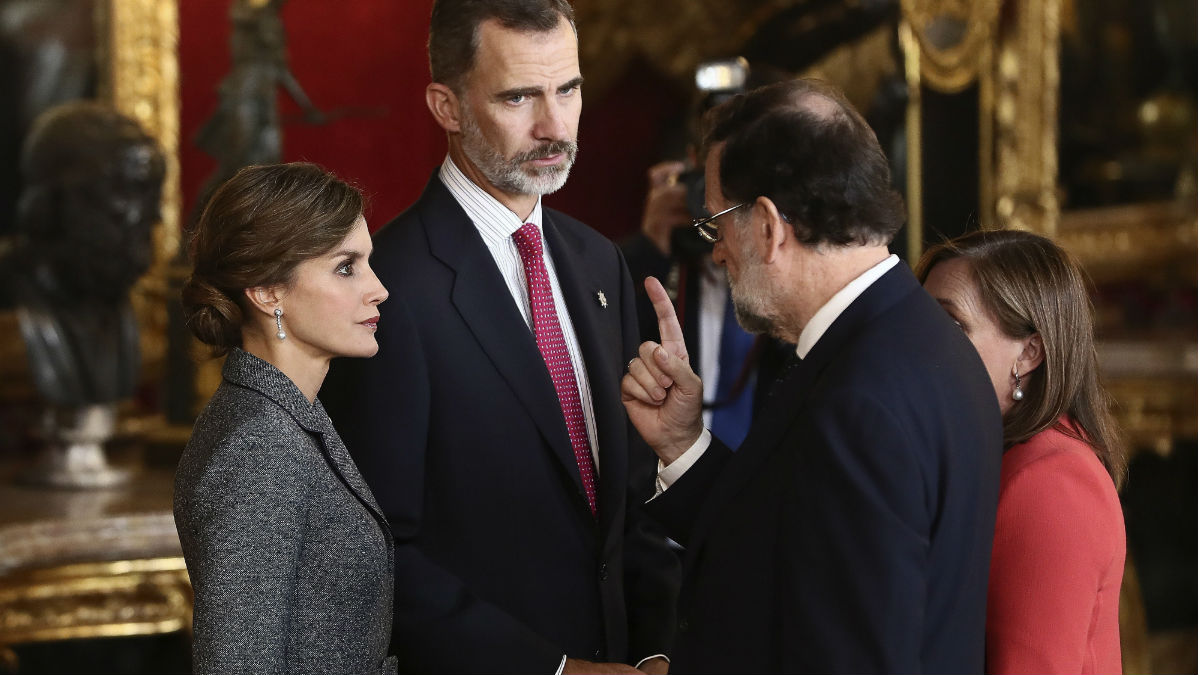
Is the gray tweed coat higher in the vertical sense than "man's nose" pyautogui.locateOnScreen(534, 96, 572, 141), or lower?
lower

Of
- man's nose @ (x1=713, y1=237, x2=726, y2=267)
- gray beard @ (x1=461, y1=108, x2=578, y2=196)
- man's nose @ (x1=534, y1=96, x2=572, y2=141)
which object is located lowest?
man's nose @ (x1=713, y1=237, x2=726, y2=267)

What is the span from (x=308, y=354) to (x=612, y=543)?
65 cm

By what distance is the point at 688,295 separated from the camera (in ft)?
11.6

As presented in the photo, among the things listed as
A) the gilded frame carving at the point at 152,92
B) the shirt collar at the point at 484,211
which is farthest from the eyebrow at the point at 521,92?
the gilded frame carving at the point at 152,92

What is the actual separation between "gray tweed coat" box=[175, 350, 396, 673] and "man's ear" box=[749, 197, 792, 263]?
73 centimetres

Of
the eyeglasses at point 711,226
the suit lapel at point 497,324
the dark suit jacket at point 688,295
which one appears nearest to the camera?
the eyeglasses at point 711,226

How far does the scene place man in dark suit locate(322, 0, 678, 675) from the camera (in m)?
2.16

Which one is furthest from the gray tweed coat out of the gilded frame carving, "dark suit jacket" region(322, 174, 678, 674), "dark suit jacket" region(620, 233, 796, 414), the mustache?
the gilded frame carving

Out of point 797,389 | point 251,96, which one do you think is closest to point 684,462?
point 797,389

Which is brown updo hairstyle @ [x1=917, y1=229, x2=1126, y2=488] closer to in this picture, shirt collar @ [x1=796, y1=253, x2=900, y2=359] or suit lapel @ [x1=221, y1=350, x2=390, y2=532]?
shirt collar @ [x1=796, y1=253, x2=900, y2=359]

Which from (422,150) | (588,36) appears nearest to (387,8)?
(422,150)

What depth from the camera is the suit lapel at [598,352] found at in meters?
2.34

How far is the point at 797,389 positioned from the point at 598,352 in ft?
2.27

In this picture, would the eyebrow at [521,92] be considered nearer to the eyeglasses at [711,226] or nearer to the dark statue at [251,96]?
the eyeglasses at [711,226]
